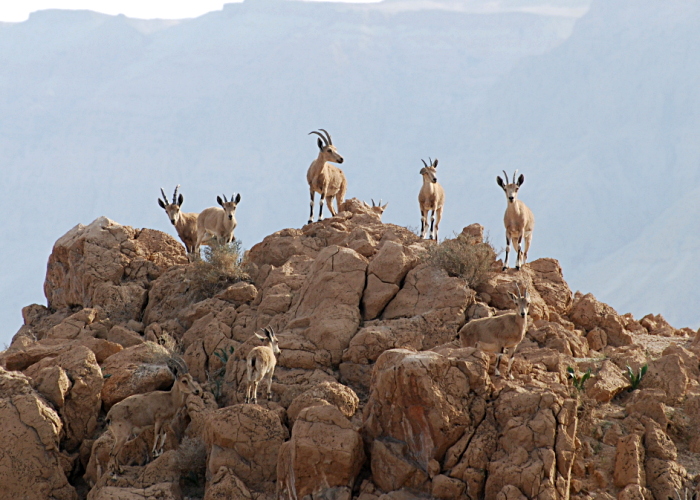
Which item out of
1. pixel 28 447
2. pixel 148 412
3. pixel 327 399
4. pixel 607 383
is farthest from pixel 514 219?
pixel 28 447

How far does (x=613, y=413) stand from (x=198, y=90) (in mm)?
123494

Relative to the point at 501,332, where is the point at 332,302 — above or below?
above

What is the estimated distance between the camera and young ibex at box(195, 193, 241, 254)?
849 inches

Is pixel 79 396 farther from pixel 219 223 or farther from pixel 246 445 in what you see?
pixel 219 223

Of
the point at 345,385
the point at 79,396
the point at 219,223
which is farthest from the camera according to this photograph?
the point at 219,223

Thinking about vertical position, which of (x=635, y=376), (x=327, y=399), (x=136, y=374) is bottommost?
(x=327, y=399)

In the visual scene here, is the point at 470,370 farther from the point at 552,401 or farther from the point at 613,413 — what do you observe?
the point at 613,413

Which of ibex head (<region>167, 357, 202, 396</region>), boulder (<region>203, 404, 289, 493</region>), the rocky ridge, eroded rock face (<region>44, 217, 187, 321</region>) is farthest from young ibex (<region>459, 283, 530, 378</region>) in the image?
eroded rock face (<region>44, 217, 187, 321</region>)

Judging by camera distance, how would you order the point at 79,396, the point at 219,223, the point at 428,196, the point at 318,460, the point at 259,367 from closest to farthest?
the point at 318,460
the point at 259,367
the point at 79,396
the point at 428,196
the point at 219,223

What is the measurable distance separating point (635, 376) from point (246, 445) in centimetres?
693

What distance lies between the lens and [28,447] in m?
14.6

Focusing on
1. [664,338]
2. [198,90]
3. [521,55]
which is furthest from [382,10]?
[664,338]

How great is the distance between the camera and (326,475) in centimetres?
1241

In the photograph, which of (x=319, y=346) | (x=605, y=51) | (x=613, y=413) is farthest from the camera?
(x=605, y=51)
